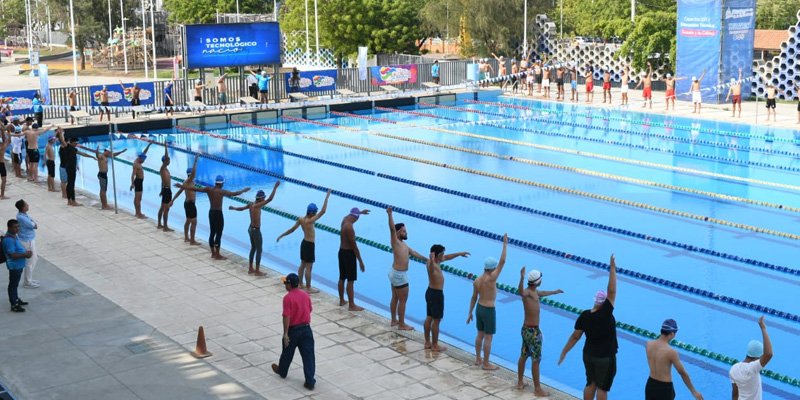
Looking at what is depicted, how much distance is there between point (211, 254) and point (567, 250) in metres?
5.01

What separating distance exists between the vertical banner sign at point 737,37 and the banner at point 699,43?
201 millimetres

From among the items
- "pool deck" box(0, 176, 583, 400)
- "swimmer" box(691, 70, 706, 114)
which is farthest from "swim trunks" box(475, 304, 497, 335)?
"swimmer" box(691, 70, 706, 114)

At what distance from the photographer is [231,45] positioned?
29.5 m

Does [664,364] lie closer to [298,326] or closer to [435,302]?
[435,302]

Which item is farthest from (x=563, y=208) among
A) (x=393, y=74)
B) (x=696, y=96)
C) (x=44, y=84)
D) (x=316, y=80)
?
(x=393, y=74)

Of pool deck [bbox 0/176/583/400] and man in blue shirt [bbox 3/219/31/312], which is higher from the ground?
man in blue shirt [bbox 3/219/31/312]

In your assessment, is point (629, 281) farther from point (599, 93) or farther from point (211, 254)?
point (599, 93)

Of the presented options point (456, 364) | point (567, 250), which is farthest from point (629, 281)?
point (456, 364)

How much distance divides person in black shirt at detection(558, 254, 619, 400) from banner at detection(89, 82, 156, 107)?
74.0 ft

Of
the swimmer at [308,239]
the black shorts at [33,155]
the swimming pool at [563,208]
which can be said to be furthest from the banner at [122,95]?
the swimmer at [308,239]

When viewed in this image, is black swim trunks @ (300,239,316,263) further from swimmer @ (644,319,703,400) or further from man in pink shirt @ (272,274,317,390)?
swimmer @ (644,319,703,400)

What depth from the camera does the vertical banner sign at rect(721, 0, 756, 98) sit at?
2770 cm

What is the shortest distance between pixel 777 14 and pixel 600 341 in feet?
120

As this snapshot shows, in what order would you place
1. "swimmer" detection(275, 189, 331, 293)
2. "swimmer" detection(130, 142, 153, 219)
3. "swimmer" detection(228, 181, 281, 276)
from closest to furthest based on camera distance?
"swimmer" detection(275, 189, 331, 293)
"swimmer" detection(228, 181, 281, 276)
"swimmer" detection(130, 142, 153, 219)
